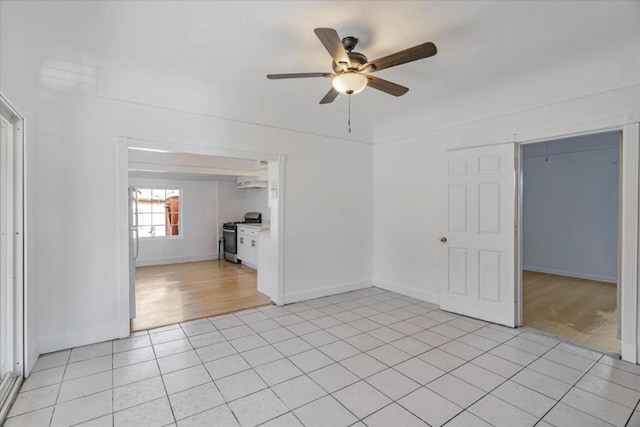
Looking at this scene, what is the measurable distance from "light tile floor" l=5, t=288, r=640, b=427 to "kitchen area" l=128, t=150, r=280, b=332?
2.85ft

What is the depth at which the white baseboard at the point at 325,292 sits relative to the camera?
430cm

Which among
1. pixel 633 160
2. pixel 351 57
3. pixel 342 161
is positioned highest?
pixel 351 57

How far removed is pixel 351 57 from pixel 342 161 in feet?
7.95

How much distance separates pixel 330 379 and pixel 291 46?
2.78 meters

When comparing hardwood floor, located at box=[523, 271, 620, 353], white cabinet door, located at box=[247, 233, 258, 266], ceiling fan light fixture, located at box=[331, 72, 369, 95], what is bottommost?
hardwood floor, located at box=[523, 271, 620, 353]

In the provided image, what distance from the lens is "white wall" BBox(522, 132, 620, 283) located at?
5402 millimetres

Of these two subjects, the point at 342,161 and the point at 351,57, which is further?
the point at 342,161

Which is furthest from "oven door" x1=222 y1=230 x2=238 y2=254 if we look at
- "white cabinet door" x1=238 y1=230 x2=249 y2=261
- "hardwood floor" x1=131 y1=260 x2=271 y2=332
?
"hardwood floor" x1=131 y1=260 x2=271 y2=332

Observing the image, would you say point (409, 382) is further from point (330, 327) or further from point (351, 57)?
point (351, 57)

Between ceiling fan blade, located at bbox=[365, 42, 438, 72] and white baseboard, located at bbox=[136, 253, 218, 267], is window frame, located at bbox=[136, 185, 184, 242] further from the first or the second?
ceiling fan blade, located at bbox=[365, 42, 438, 72]

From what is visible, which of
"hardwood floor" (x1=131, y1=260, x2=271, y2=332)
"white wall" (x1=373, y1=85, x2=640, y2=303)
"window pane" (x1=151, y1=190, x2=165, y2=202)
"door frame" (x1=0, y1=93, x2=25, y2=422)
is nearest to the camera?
"door frame" (x1=0, y1=93, x2=25, y2=422)

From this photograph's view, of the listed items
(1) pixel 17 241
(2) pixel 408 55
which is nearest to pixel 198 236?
(1) pixel 17 241

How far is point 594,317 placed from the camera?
3730 mm

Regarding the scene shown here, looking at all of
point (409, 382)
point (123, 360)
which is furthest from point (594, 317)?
point (123, 360)
